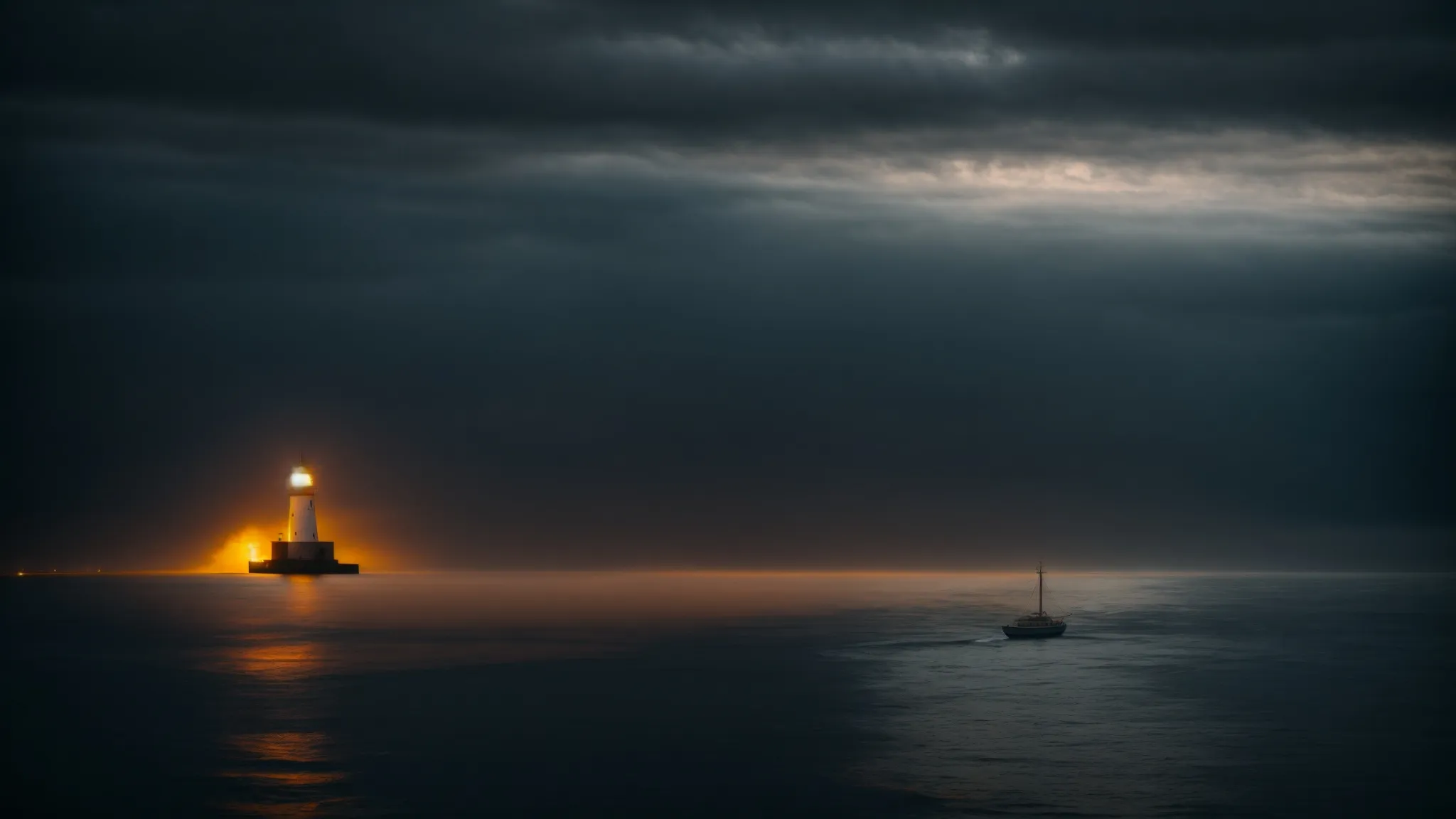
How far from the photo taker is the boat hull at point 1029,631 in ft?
438

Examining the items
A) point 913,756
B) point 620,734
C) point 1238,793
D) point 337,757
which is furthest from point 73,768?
point 1238,793

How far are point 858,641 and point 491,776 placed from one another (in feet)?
262

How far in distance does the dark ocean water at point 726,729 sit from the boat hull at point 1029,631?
3425mm

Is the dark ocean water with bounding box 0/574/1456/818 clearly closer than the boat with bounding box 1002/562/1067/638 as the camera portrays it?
Yes

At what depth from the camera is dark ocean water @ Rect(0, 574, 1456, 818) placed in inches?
2066

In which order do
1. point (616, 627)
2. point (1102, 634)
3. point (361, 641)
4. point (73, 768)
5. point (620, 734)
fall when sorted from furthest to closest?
point (616, 627), point (1102, 634), point (361, 641), point (620, 734), point (73, 768)

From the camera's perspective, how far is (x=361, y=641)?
428 feet

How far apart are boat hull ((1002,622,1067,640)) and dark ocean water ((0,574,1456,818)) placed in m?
3.42

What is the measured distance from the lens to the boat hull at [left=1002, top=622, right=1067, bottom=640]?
133625 millimetres

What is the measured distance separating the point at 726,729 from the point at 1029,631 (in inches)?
2746

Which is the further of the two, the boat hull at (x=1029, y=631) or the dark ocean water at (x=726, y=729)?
the boat hull at (x=1029, y=631)

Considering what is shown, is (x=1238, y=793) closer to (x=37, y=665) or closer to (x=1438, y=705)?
(x=1438, y=705)

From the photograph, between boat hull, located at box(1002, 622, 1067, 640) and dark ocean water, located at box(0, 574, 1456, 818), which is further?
boat hull, located at box(1002, 622, 1067, 640)

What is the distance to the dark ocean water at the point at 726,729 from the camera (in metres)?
52.5
